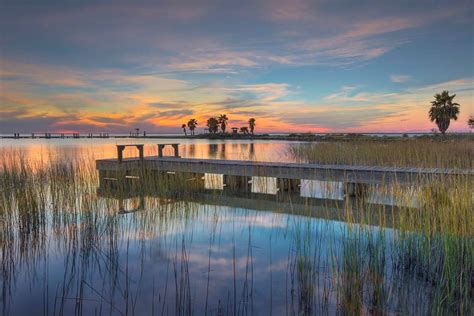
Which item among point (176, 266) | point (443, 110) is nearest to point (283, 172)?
point (176, 266)

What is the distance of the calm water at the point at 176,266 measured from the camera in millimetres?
3291

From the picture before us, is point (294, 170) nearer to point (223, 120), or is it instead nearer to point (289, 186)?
point (289, 186)

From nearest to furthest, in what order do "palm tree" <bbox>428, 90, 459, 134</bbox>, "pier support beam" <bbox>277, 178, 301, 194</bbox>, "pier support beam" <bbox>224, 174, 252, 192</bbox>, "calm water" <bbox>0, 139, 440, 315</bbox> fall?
"calm water" <bbox>0, 139, 440, 315</bbox> < "pier support beam" <bbox>277, 178, 301, 194</bbox> < "pier support beam" <bbox>224, 174, 252, 192</bbox> < "palm tree" <bbox>428, 90, 459, 134</bbox>

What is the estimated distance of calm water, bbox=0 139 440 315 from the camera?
3.29m

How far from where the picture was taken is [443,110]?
29.6 meters

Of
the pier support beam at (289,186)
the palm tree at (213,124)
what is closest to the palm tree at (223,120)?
the palm tree at (213,124)

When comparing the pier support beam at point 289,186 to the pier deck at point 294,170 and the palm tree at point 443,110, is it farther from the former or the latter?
the palm tree at point 443,110

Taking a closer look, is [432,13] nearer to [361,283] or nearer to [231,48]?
[231,48]

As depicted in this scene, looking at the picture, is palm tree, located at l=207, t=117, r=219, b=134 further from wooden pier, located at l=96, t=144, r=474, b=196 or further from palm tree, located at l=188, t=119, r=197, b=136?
wooden pier, located at l=96, t=144, r=474, b=196

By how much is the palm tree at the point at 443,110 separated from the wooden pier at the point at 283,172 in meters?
25.6

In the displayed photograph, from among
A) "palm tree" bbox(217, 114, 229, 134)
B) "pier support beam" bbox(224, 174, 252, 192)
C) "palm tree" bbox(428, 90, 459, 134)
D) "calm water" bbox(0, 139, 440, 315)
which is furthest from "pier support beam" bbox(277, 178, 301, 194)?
"palm tree" bbox(217, 114, 229, 134)

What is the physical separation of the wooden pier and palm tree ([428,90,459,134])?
25.6m

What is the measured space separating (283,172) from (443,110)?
27.4m

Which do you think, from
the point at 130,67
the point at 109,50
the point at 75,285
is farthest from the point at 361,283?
the point at 130,67
